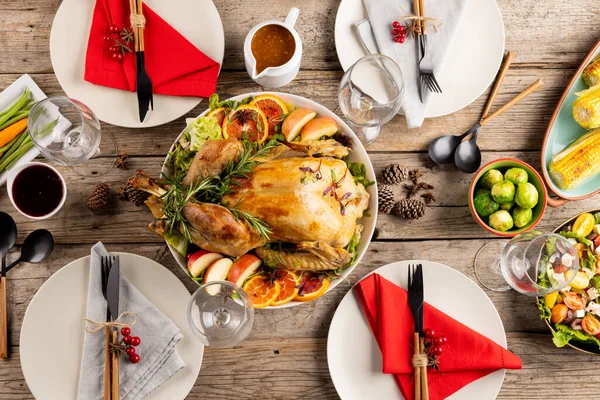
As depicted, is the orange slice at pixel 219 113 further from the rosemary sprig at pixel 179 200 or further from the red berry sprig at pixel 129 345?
the red berry sprig at pixel 129 345

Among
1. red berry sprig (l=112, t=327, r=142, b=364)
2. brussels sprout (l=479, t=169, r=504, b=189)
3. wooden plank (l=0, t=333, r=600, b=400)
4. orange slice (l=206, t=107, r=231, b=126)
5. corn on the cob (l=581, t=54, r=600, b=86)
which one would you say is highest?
corn on the cob (l=581, t=54, r=600, b=86)

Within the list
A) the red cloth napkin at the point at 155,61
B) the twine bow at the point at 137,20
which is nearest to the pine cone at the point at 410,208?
the red cloth napkin at the point at 155,61

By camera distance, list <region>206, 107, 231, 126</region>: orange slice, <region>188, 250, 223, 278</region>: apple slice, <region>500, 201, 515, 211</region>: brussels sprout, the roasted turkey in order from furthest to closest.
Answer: <region>500, 201, 515, 211</region>: brussels sprout
<region>206, 107, 231, 126</region>: orange slice
<region>188, 250, 223, 278</region>: apple slice
the roasted turkey

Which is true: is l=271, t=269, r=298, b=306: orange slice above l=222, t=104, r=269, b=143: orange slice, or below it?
below

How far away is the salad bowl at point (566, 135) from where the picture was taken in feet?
6.86

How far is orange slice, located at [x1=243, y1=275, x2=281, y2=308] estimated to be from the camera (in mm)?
1875

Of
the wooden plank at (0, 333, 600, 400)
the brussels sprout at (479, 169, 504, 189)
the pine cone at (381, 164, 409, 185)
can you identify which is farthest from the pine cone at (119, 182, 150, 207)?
the brussels sprout at (479, 169, 504, 189)

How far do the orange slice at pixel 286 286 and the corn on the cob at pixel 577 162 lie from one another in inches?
43.4

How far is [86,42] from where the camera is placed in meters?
2.04

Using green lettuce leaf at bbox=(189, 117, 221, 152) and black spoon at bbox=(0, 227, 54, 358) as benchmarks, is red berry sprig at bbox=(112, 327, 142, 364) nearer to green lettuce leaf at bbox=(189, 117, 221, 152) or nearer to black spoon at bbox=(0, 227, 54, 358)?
black spoon at bbox=(0, 227, 54, 358)

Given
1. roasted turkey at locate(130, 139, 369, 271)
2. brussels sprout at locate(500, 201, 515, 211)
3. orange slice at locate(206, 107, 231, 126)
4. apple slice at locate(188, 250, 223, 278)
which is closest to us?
roasted turkey at locate(130, 139, 369, 271)

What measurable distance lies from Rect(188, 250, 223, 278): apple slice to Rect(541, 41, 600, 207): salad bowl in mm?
1327

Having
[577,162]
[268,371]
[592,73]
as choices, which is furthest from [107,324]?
[592,73]

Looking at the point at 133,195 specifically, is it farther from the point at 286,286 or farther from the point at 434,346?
the point at 434,346
